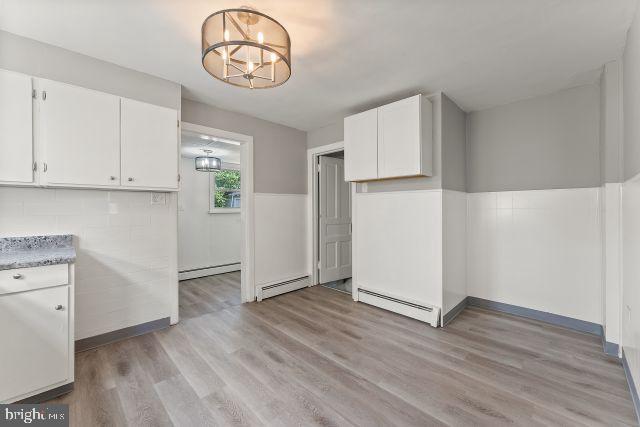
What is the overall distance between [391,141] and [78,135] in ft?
8.96

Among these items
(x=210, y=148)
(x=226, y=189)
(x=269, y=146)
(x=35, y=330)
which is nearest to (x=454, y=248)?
(x=269, y=146)

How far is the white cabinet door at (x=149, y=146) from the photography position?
7.57 feet

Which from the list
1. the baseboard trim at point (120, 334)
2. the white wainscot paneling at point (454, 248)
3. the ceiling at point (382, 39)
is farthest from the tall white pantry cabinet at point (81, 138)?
the white wainscot paneling at point (454, 248)

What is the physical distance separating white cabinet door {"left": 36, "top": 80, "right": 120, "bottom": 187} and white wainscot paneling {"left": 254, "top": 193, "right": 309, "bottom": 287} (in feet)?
5.50

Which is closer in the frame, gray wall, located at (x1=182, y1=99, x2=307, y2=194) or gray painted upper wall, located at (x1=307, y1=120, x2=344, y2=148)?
gray wall, located at (x1=182, y1=99, x2=307, y2=194)

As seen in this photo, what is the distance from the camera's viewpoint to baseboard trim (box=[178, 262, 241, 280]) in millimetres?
4688

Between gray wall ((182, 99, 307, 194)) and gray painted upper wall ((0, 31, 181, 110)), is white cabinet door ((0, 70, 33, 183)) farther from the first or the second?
gray wall ((182, 99, 307, 194))

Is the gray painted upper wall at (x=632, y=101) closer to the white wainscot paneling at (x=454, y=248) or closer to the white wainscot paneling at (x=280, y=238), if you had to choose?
the white wainscot paneling at (x=454, y=248)

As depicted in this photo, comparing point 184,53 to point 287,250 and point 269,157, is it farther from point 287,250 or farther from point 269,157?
point 287,250

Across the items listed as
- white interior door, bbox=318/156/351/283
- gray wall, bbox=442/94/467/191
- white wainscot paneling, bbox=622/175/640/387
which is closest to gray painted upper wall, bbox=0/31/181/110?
white interior door, bbox=318/156/351/283

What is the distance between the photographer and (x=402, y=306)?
3.04 meters

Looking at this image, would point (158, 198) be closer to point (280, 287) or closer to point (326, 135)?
point (280, 287)

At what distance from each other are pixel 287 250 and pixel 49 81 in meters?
2.91

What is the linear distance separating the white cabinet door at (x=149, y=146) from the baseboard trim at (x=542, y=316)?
362 cm
